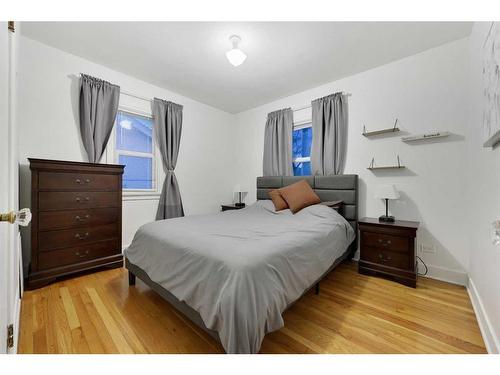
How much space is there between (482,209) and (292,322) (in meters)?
1.74

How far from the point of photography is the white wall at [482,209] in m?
1.30

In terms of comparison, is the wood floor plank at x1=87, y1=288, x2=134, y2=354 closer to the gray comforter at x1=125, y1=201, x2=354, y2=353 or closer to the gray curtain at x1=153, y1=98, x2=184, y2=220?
the gray comforter at x1=125, y1=201, x2=354, y2=353

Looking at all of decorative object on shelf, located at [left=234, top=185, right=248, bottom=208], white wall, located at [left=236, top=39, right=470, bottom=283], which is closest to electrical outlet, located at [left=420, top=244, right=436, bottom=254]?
white wall, located at [left=236, top=39, right=470, bottom=283]

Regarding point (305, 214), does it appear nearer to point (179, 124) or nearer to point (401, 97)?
point (401, 97)

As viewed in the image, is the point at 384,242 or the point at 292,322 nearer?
the point at 292,322

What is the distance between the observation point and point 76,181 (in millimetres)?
2277

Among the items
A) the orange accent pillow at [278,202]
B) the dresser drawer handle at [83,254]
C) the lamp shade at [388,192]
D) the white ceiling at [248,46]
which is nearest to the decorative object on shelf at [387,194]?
the lamp shade at [388,192]

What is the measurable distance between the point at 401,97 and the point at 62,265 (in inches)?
170

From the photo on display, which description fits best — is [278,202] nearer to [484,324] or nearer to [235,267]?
[235,267]

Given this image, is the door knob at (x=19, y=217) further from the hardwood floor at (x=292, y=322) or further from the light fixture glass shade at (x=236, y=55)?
the light fixture glass shade at (x=236, y=55)

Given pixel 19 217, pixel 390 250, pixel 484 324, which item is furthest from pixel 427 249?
pixel 19 217

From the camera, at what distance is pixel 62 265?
2188mm
